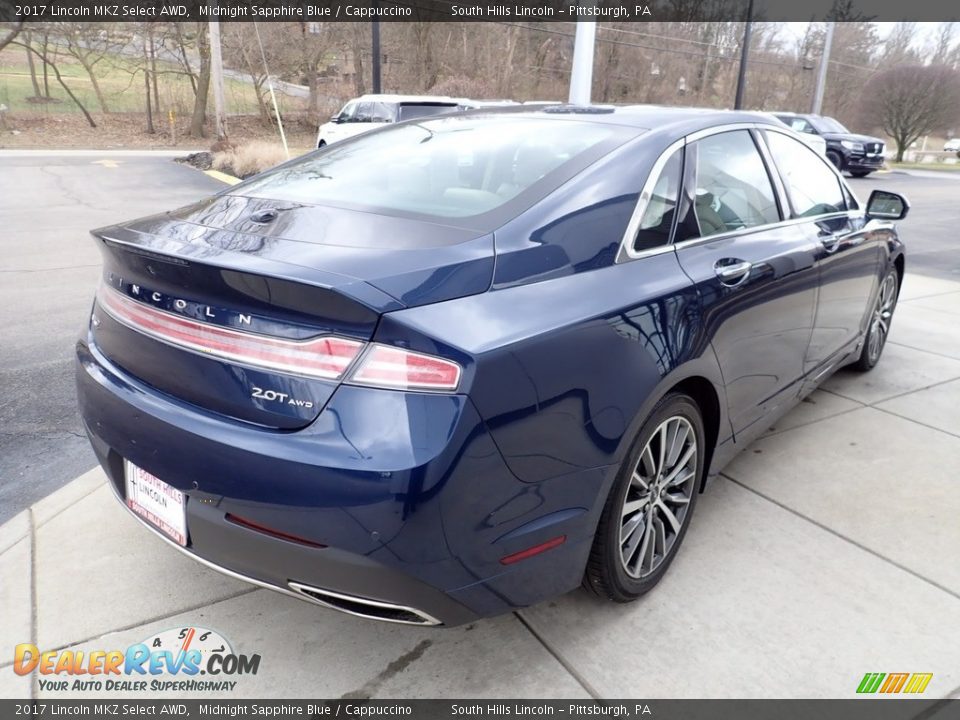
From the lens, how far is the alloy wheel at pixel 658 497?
7.80 feet

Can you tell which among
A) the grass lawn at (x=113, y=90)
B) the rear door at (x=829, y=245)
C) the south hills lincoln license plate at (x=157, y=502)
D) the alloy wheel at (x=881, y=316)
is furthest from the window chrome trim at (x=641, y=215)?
the grass lawn at (x=113, y=90)

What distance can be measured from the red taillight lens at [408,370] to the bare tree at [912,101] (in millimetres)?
36374

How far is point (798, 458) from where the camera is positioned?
3.64m

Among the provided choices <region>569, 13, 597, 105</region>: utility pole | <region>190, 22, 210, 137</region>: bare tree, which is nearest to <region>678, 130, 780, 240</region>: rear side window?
<region>569, 13, 597, 105</region>: utility pole

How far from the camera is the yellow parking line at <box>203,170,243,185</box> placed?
50.8 feet

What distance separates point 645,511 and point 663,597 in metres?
0.35

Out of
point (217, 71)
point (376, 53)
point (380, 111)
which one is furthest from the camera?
point (217, 71)

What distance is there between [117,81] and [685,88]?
30581 millimetres

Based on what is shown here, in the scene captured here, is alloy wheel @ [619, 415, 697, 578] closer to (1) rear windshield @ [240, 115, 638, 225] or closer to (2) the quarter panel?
(2) the quarter panel

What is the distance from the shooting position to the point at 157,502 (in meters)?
2.07

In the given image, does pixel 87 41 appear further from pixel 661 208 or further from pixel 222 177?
pixel 661 208

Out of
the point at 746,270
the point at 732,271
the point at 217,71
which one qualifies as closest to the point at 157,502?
the point at 732,271

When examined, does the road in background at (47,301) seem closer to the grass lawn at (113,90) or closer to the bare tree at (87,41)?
the bare tree at (87,41)

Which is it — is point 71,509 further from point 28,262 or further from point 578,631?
point 28,262
